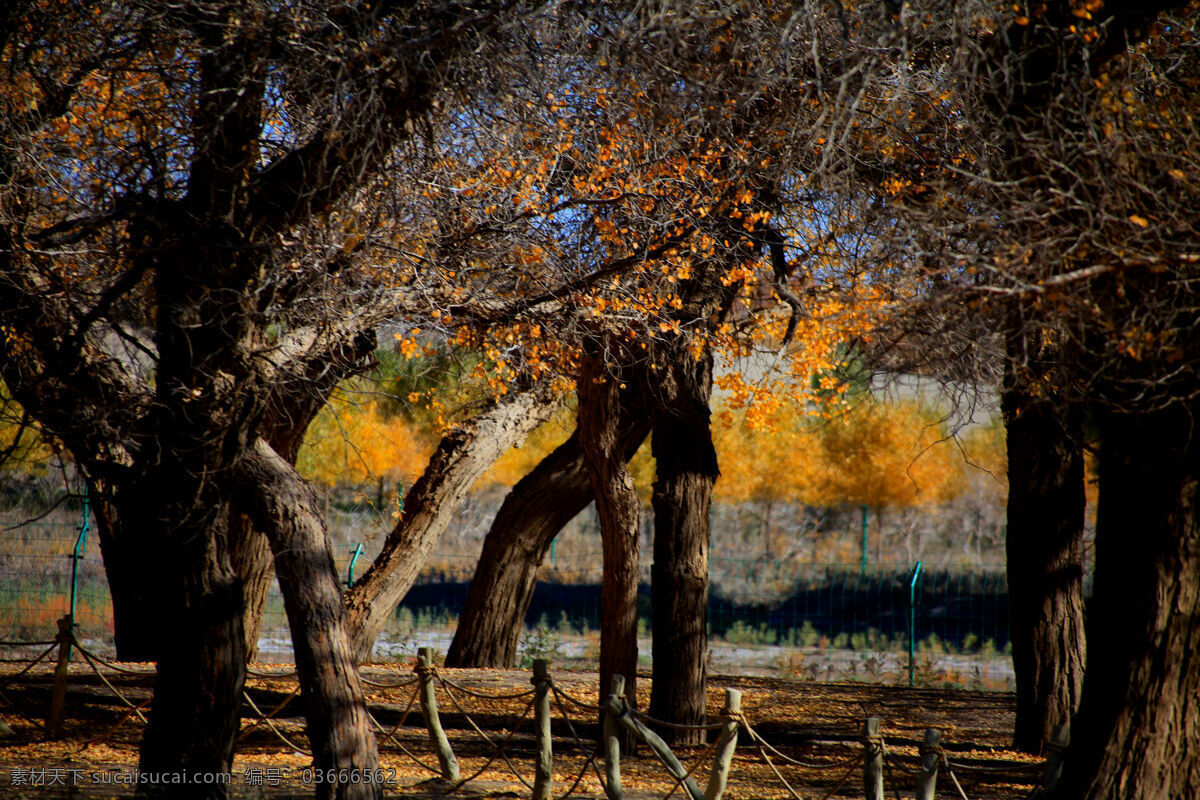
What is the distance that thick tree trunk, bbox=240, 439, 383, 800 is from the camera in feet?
20.3

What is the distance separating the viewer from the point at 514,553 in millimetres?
12547

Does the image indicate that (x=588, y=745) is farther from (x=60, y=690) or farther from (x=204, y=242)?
(x=204, y=242)

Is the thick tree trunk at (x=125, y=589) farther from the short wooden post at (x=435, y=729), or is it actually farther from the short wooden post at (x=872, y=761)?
the short wooden post at (x=872, y=761)

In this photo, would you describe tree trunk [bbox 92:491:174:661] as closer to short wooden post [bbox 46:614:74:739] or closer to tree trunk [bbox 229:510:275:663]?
short wooden post [bbox 46:614:74:739]

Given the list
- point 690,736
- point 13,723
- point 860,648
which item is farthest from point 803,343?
point 860,648

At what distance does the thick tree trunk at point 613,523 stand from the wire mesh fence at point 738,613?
6.67 m

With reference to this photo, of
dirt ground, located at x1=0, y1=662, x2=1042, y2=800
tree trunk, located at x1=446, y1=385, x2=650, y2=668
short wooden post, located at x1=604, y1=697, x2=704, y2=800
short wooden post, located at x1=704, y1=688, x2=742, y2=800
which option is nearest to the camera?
short wooden post, located at x1=704, y1=688, x2=742, y2=800

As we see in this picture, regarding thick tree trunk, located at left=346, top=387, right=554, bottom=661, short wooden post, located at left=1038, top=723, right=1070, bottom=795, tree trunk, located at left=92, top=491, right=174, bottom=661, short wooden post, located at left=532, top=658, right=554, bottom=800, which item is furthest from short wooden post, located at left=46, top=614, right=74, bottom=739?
short wooden post, located at left=1038, top=723, right=1070, bottom=795

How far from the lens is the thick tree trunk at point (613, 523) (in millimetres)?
8570

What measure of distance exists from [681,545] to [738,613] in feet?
55.8

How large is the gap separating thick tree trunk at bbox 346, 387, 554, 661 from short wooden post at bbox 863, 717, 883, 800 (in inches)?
268

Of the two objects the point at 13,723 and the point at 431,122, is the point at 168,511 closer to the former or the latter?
the point at 431,122

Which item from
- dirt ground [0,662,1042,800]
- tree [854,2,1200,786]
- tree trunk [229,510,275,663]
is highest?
tree [854,2,1200,786]

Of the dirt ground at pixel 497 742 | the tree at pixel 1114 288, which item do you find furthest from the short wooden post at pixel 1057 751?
the tree at pixel 1114 288
